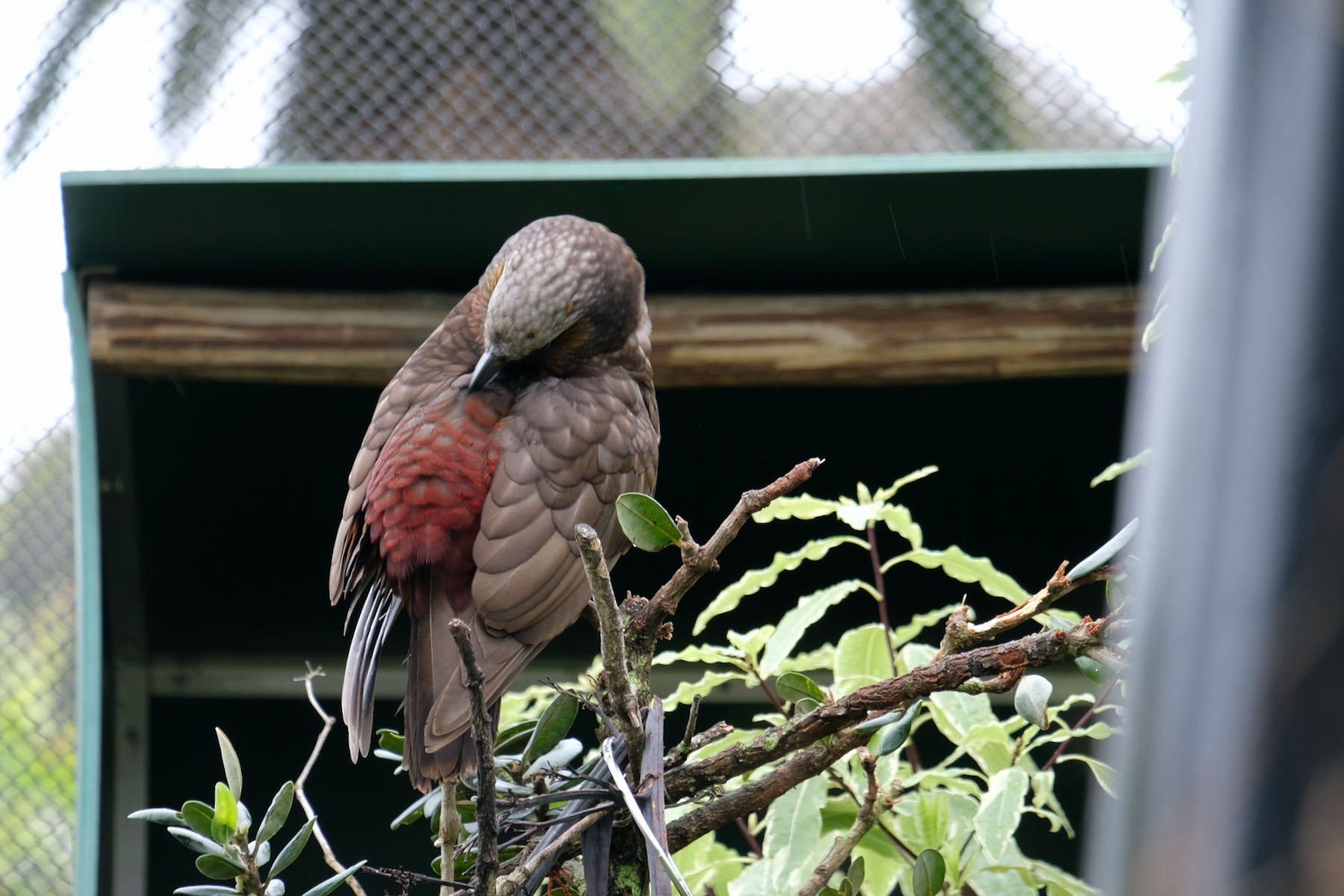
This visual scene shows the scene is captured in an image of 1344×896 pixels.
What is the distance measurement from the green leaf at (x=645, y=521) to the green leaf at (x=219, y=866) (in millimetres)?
406

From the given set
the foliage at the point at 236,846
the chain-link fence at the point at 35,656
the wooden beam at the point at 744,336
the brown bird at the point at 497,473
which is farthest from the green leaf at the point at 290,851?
the chain-link fence at the point at 35,656

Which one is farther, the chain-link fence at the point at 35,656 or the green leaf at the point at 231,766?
the chain-link fence at the point at 35,656

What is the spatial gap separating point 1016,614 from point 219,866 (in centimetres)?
62

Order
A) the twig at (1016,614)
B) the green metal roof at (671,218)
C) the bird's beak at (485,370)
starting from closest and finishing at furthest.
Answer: the twig at (1016,614)
the bird's beak at (485,370)
the green metal roof at (671,218)

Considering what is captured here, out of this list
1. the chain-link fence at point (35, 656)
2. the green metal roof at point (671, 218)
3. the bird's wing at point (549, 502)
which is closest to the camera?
the bird's wing at point (549, 502)

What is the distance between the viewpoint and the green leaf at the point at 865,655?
1.33 meters

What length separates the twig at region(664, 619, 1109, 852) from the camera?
737mm

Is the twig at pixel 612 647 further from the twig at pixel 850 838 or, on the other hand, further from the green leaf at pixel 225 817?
the green leaf at pixel 225 817

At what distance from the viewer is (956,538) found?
245cm

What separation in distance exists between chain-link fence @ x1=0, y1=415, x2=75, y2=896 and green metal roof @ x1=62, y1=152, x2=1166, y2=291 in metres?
0.52

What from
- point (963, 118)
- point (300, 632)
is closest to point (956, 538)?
point (963, 118)

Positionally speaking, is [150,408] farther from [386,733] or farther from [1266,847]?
[1266,847]

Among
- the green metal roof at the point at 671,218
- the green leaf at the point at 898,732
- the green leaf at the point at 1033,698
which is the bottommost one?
the green leaf at the point at 898,732

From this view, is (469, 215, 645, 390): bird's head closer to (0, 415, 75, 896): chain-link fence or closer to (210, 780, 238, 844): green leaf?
(210, 780, 238, 844): green leaf
